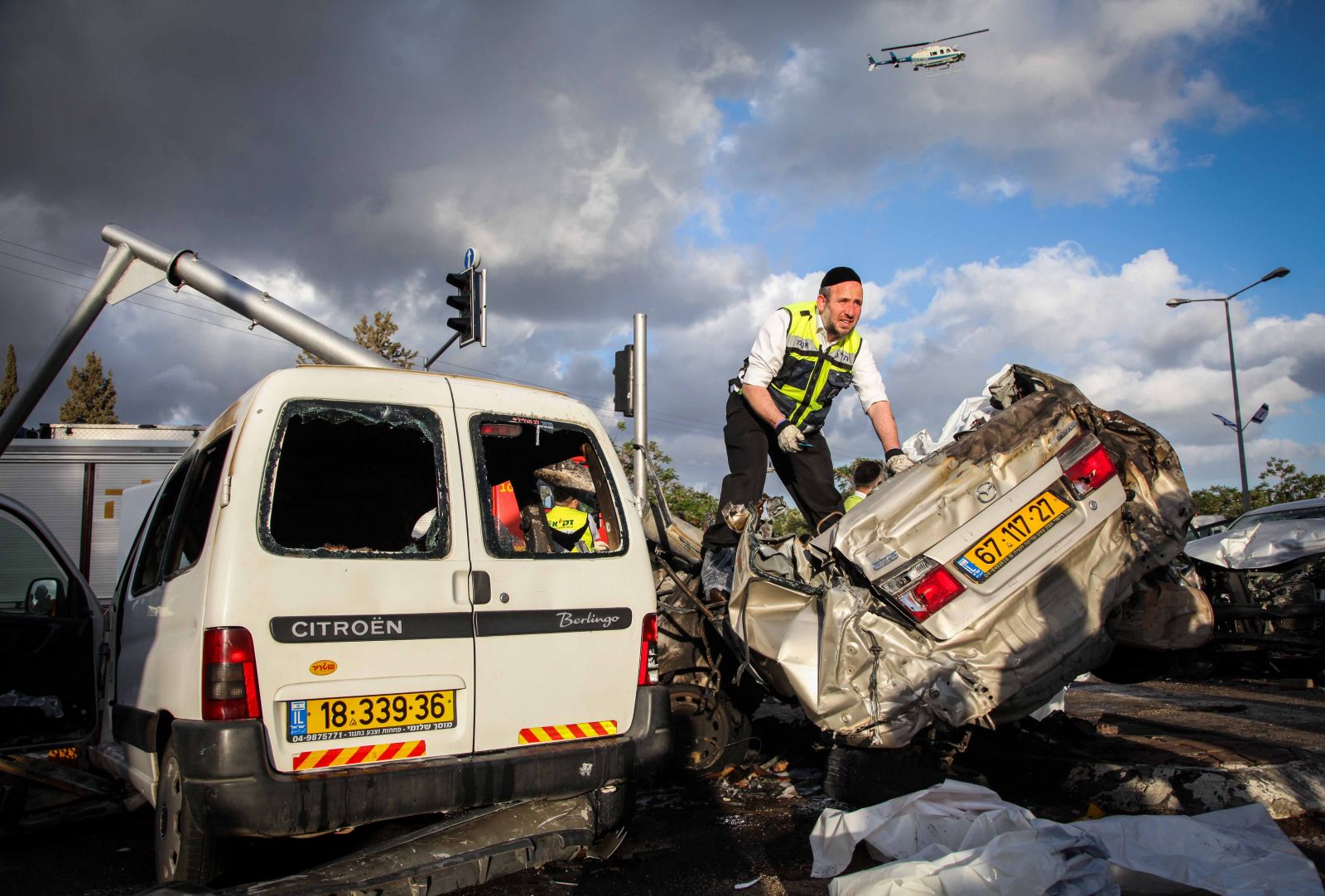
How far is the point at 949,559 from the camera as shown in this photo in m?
A: 3.95

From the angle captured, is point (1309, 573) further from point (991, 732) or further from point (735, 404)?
point (735, 404)

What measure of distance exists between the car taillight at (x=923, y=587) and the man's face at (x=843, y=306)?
6.21 ft

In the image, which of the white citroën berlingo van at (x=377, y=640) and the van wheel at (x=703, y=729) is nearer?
the white citroën berlingo van at (x=377, y=640)

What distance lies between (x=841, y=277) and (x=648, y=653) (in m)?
2.58

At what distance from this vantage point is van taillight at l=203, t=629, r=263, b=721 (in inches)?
121

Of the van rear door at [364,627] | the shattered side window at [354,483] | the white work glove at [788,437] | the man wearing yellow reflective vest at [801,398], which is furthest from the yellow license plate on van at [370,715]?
the white work glove at [788,437]

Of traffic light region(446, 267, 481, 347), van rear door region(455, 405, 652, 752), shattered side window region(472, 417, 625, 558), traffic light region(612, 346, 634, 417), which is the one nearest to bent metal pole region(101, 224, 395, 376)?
traffic light region(446, 267, 481, 347)

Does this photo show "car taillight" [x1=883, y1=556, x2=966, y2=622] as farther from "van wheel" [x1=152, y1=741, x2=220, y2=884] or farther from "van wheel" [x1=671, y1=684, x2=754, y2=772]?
"van wheel" [x1=152, y1=741, x2=220, y2=884]

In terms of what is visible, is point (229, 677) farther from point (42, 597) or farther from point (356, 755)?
point (42, 597)

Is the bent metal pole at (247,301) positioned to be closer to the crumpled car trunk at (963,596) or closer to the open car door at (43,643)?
the open car door at (43,643)

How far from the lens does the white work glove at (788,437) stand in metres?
5.11

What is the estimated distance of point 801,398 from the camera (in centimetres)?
553

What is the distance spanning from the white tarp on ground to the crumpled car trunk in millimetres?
719

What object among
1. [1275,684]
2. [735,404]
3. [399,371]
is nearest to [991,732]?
[735,404]
